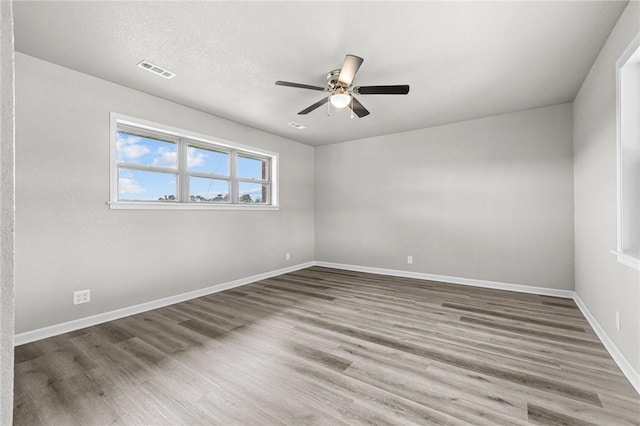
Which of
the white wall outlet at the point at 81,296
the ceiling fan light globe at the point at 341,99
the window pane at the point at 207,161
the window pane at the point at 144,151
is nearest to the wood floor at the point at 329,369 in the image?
the white wall outlet at the point at 81,296

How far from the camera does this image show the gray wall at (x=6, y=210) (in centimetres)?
44

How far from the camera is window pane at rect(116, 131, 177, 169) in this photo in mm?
3352

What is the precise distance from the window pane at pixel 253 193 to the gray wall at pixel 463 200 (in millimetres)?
1472

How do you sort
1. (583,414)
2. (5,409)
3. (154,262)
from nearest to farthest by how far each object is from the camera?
(5,409), (583,414), (154,262)

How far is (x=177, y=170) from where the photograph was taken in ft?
12.7

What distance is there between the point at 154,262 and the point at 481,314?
13.0 feet

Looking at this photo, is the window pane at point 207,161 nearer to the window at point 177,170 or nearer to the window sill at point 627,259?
the window at point 177,170

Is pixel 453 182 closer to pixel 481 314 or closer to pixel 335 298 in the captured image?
pixel 481 314

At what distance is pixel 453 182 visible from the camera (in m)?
4.71

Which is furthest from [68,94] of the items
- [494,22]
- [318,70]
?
[494,22]

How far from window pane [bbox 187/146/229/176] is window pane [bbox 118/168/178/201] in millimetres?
353

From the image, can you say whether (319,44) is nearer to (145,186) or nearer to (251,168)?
(145,186)

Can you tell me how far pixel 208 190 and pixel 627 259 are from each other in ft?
15.0

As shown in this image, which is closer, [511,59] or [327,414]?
[327,414]
